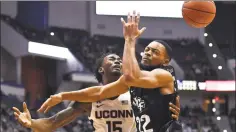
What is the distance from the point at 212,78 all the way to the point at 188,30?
2.60 meters

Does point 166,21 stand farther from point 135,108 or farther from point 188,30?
point 135,108

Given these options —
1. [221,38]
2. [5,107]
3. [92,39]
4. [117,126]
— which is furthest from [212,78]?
[117,126]

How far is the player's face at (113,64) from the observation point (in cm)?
486

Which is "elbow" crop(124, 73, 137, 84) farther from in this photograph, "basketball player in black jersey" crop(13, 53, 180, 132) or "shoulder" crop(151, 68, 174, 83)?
"basketball player in black jersey" crop(13, 53, 180, 132)

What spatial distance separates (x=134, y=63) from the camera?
149 inches

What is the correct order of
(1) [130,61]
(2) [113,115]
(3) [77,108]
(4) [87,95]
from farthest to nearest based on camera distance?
(3) [77,108]
(2) [113,115]
(4) [87,95]
(1) [130,61]

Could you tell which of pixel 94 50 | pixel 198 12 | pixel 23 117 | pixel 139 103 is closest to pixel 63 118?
pixel 23 117

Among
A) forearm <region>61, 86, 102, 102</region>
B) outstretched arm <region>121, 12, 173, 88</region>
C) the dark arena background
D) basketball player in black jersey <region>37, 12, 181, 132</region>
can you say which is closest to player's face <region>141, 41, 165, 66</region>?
basketball player in black jersey <region>37, 12, 181, 132</region>

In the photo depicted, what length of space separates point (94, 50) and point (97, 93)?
58.1 ft

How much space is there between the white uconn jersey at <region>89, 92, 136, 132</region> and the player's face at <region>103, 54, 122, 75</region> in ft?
0.79

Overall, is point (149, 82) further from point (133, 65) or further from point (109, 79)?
point (109, 79)

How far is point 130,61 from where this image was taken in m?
3.79

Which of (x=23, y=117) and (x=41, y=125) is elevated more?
(x=23, y=117)

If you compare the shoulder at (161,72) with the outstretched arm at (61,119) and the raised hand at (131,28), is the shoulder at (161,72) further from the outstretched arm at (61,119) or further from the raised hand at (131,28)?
the outstretched arm at (61,119)
